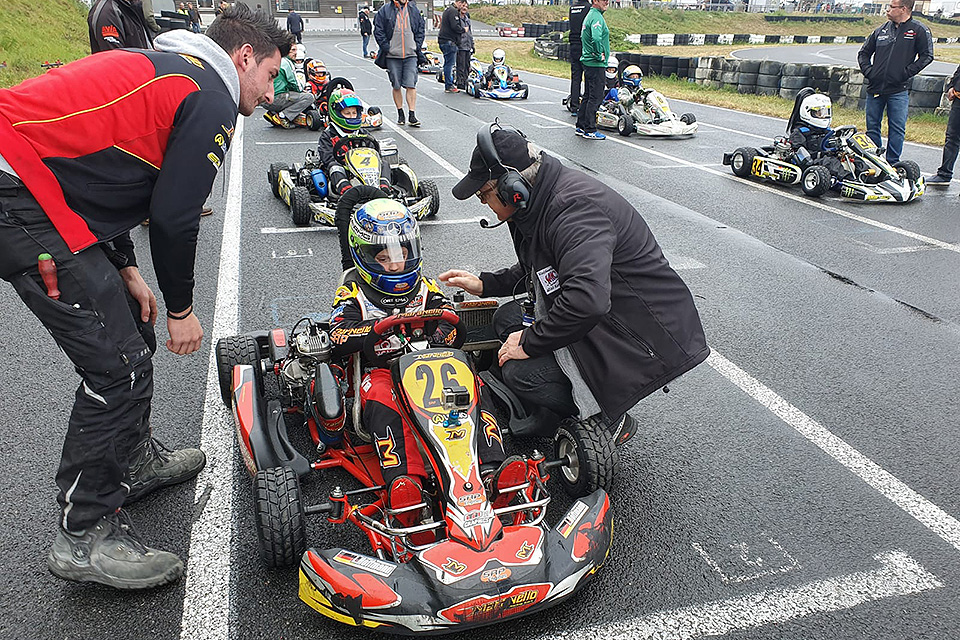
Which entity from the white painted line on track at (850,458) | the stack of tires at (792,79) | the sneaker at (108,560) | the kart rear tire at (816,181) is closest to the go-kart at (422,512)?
the sneaker at (108,560)

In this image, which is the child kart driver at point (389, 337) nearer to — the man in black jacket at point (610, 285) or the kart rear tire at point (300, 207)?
the man in black jacket at point (610, 285)

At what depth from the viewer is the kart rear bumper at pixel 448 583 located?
2322mm

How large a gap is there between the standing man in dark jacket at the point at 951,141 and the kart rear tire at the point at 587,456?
797 centimetres

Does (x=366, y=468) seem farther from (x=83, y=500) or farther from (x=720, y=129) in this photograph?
(x=720, y=129)

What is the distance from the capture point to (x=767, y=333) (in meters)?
5.00

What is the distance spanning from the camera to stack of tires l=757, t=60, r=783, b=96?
1692cm

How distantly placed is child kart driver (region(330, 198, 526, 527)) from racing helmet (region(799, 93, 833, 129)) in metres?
6.85

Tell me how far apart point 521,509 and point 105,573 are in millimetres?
1537

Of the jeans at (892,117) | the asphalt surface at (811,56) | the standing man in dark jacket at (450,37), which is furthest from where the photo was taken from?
the asphalt surface at (811,56)

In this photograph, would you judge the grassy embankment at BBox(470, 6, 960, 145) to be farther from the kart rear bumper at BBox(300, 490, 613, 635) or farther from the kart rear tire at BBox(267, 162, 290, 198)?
the kart rear bumper at BBox(300, 490, 613, 635)

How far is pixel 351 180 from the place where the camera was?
7.23 metres

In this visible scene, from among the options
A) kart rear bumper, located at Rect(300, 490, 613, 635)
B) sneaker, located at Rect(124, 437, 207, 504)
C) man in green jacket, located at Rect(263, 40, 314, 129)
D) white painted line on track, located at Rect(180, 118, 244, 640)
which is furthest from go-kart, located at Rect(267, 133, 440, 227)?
man in green jacket, located at Rect(263, 40, 314, 129)

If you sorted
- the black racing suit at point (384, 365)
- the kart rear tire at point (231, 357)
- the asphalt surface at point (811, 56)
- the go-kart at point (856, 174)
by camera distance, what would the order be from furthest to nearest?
the asphalt surface at point (811, 56)
the go-kart at point (856, 174)
the kart rear tire at point (231, 357)
the black racing suit at point (384, 365)

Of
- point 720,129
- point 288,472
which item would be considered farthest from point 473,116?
point 288,472
